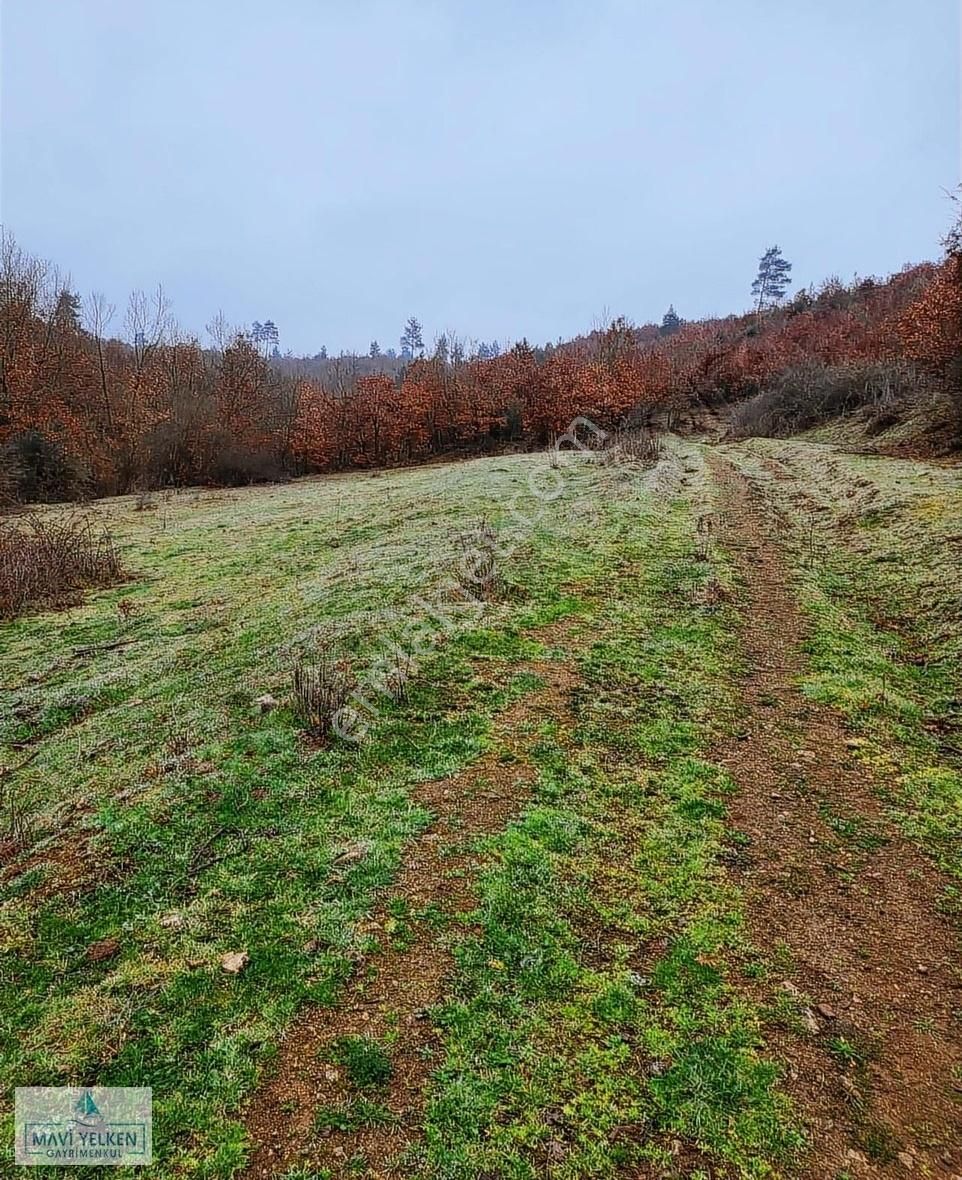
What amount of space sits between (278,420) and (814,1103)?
1881 inches

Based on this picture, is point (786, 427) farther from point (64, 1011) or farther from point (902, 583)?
point (64, 1011)

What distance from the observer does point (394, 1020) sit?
11.9 feet

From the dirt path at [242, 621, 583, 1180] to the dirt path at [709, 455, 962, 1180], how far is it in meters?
2.02

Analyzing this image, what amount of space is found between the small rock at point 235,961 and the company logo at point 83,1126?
730mm

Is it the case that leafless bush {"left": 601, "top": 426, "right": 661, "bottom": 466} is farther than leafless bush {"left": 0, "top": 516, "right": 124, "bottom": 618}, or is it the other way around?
leafless bush {"left": 601, "top": 426, "right": 661, "bottom": 466}

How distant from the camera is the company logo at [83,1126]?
2.98 metres

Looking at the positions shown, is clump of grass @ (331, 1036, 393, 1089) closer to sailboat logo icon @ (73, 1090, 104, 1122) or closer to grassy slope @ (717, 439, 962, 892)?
sailboat logo icon @ (73, 1090, 104, 1122)

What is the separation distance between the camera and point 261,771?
595 centimetres

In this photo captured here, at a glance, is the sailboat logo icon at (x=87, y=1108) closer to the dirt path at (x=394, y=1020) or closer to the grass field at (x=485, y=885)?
the grass field at (x=485, y=885)

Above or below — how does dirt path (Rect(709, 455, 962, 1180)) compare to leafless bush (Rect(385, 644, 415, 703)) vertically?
below

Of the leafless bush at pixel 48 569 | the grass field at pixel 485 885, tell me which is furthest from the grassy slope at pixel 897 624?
the leafless bush at pixel 48 569

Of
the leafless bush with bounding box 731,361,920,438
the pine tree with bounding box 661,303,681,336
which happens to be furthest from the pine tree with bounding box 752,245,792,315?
the leafless bush with bounding box 731,361,920,438

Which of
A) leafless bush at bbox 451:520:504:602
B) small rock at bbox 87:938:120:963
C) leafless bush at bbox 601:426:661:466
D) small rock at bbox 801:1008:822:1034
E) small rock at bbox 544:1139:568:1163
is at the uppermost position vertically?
leafless bush at bbox 601:426:661:466

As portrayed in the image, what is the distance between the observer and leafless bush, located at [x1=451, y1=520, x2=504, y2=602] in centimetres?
1059
